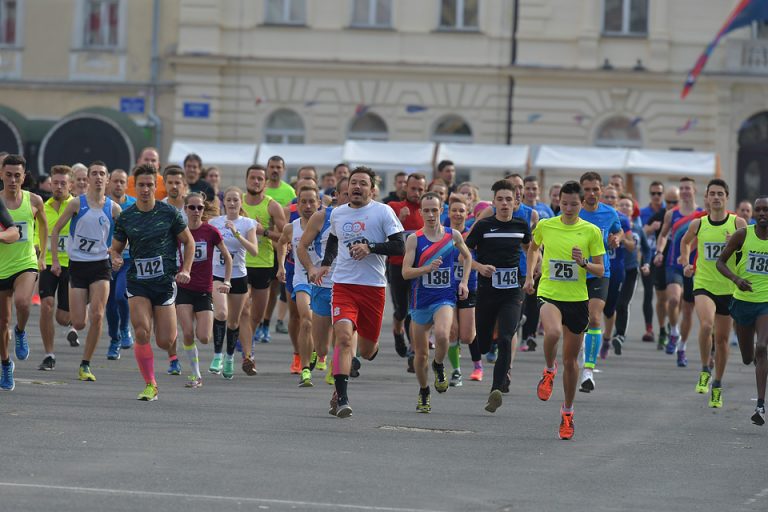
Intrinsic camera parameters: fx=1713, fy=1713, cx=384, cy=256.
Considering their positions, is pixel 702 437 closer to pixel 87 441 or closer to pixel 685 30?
pixel 87 441

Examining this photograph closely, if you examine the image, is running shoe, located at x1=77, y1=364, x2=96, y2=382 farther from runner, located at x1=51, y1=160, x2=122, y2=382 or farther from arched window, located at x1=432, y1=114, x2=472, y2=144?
arched window, located at x1=432, y1=114, x2=472, y2=144

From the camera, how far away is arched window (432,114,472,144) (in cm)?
4044

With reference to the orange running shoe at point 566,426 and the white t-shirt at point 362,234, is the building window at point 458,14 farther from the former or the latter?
the orange running shoe at point 566,426

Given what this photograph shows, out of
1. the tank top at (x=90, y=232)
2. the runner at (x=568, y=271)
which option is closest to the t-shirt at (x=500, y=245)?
the runner at (x=568, y=271)

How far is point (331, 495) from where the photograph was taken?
9.20m

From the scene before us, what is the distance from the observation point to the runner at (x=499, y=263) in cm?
1459

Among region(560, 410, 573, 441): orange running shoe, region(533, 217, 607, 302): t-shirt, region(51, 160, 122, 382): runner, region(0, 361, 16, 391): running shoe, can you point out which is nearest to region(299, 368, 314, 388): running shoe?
region(51, 160, 122, 382): runner

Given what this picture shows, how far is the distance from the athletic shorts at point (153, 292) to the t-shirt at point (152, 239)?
29 millimetres

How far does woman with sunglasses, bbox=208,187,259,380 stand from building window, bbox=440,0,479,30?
24661 mm

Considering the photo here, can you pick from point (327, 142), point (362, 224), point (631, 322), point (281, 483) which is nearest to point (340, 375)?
point (362, 224)

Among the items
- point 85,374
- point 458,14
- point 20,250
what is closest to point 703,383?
point 85,374

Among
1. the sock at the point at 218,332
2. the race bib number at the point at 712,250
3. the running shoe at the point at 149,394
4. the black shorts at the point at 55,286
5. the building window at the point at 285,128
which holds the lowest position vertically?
the running shoe at the point at 149,394

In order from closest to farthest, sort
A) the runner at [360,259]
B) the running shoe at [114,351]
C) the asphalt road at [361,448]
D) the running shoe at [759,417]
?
1. the asphalt road at [361,448]
2. the runner at [360,259]
3. the running shoe at [759,417]
4. the running shoe at [114,351]

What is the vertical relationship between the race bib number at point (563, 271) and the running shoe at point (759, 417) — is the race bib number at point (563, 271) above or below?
above
